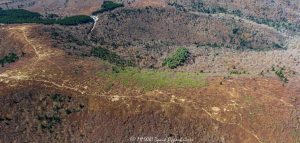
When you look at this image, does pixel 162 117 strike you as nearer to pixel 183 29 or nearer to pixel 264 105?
pixel 264 105

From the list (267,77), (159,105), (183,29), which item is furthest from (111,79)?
(183,29)

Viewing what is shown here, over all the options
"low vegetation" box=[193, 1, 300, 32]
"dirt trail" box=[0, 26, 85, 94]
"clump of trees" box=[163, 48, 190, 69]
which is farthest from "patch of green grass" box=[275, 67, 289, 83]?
"low vegetation" box=[193, 1, 300, 32]

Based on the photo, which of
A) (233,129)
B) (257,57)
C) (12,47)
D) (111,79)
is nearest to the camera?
(233,129)

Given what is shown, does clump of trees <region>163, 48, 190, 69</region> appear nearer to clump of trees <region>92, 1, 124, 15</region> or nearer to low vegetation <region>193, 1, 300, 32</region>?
clump of trees <region>92, 1, 124, 15</region>

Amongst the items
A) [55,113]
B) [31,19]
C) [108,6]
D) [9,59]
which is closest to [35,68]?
[9,59]

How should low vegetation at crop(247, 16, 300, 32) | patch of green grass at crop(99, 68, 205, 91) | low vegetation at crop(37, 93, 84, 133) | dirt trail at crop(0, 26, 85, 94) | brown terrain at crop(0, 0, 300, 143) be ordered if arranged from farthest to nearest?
low vegetation at crop(247, 16, 300, 32) → patch of green grass at crop(99, 68, 205, 91) → dirt trail at crop(0, 26, 85, 94) → low vegetation at crop(37, 93, 84, 133) → brown terrain at crop(0, 0, 300, 143)

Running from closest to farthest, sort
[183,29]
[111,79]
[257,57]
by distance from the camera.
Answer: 1. [111,79]
2. [257,57]
3. [183,29]
